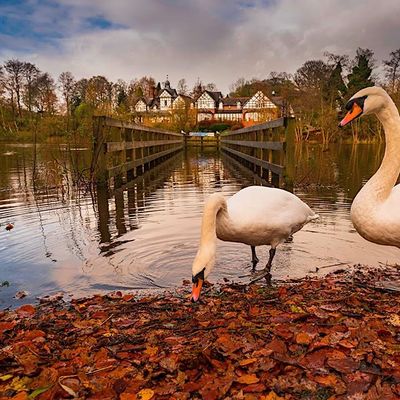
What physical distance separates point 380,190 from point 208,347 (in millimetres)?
2059

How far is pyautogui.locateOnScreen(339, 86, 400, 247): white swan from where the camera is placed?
3312mm

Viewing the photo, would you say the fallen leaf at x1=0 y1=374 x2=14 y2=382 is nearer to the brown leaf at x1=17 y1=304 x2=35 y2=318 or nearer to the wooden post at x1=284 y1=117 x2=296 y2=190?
the brown leaf at x1=17 y1=304 x2=35 y2=318

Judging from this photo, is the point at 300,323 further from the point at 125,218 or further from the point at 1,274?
the point at 125,218

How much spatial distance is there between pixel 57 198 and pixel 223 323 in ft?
22.4

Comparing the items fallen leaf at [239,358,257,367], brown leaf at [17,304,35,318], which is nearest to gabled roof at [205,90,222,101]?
brown leaf at [17,304,35,318]

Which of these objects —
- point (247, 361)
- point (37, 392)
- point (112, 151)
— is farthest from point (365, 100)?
point (112, 151)

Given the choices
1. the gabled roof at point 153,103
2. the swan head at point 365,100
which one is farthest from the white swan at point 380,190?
the gabled roof at point 153,103

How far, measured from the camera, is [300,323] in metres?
2.74

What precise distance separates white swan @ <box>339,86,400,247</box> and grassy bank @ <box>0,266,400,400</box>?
1.81 feet

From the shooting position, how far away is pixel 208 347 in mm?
2355

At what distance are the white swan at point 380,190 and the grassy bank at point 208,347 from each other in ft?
1.81

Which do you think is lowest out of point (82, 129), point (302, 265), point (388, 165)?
point (302, 265)

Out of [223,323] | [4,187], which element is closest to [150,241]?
[223,323]

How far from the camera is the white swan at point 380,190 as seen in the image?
3.31m
